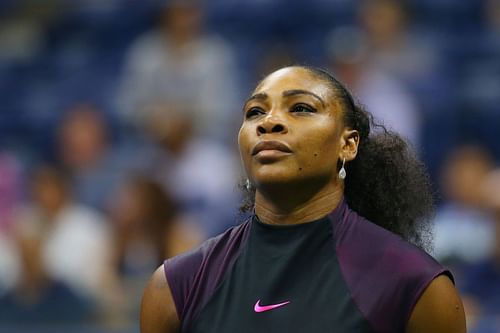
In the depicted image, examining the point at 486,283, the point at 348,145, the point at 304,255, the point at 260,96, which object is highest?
the point at 260,96

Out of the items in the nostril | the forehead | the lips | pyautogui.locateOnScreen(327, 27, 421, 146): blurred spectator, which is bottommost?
pyautogui.locateOnScreen(327, 27, 421, 146): blurred spectator

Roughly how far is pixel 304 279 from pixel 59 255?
9.77 feet

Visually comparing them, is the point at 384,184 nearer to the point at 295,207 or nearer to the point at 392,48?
the point at 295,207

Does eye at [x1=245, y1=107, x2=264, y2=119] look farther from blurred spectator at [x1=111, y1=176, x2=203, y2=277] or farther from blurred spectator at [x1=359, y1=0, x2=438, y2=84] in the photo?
blurred spectator at [x1=359, y1=0, x2=438, y2=84]

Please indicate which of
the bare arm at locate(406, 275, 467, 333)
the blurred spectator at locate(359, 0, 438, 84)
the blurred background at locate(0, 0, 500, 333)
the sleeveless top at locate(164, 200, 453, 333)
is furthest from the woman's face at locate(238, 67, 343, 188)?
the blurred spectator at locate(359, 0, 438, 84)

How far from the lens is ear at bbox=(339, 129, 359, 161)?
7.53 feet

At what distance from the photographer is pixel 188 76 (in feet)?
19.7

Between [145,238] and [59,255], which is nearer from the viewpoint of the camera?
[145,238]

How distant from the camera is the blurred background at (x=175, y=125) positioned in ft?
14.6

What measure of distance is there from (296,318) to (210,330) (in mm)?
193

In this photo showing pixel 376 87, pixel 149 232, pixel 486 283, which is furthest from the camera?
pixel 376 87

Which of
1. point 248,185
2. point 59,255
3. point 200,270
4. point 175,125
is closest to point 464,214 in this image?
point 175,125

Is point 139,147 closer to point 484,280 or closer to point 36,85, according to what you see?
point 36,85

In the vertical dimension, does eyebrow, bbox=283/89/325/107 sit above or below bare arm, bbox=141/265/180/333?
above
